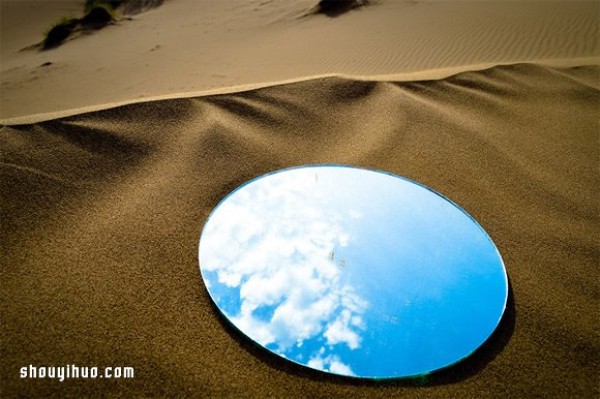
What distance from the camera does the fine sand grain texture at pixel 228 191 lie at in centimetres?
160

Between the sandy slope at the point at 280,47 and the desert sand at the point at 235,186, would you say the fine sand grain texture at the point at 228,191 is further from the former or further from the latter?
the sandy slope at the point at 280,47

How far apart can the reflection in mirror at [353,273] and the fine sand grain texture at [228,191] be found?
0.34 ft

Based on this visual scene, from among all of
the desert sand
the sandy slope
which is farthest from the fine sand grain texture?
the sandy slope

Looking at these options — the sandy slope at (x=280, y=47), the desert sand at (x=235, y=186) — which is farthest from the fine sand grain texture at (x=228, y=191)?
the sandy slope at (x=280, y=47)

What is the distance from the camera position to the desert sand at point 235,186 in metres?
1.61

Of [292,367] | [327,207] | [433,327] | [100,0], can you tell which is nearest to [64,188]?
[327,207]

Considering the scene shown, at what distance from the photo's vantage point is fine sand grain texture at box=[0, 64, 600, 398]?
5.25 ft

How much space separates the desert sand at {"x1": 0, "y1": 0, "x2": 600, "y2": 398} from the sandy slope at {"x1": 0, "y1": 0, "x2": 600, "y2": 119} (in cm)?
21

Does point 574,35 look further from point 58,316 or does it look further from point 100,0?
point 100,0

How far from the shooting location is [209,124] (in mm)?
3064

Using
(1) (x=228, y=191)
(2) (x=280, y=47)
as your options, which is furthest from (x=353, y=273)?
(2) (x=280, y=47)

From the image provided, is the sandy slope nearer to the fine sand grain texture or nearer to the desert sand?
the desert sand

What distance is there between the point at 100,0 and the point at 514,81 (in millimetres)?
11274

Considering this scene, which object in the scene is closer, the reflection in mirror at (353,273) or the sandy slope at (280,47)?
→ the reflection in mirror at (353,273)
